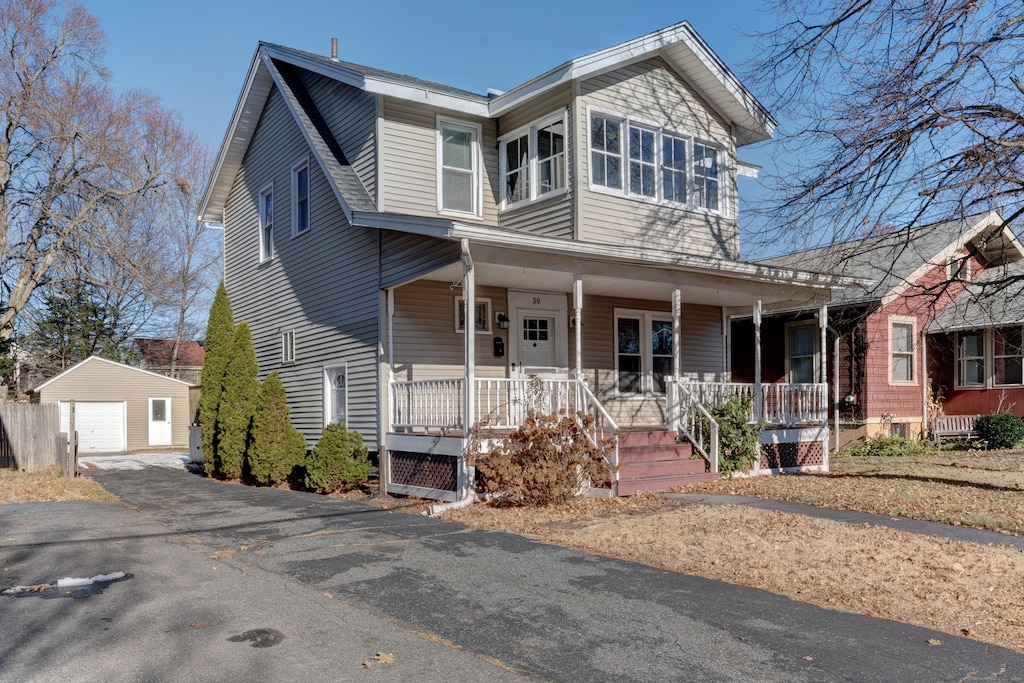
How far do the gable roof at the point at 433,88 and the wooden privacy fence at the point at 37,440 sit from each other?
697 cm

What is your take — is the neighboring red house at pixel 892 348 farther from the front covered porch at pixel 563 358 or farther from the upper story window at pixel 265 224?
the upper story window at pixel 265 224

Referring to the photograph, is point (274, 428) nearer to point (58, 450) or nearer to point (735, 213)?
point (58, 450)

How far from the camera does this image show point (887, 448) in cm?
1814

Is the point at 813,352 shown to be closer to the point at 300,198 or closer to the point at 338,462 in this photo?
the point at 338,462

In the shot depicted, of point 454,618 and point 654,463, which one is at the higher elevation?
point 654,463

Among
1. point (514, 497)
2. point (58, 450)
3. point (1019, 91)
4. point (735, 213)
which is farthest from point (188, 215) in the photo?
point (1019, 91)

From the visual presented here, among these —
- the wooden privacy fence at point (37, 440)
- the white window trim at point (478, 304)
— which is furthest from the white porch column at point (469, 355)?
the wooden privacy fence at point (37, 440)

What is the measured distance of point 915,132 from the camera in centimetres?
1075

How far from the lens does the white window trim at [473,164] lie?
1473 cm

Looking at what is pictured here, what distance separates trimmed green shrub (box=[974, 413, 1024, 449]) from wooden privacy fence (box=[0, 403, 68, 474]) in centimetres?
2008

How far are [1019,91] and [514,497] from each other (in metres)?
8.48

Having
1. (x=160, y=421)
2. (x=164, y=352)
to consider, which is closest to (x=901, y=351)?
(x=160, y=421)

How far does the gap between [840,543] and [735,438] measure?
5.20 metres

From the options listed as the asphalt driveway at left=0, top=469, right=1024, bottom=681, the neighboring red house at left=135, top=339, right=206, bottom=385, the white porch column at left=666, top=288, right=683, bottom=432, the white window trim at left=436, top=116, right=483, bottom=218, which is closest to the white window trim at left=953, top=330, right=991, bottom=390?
the white porch column at left=666, top=288, right=683, bottom=432
